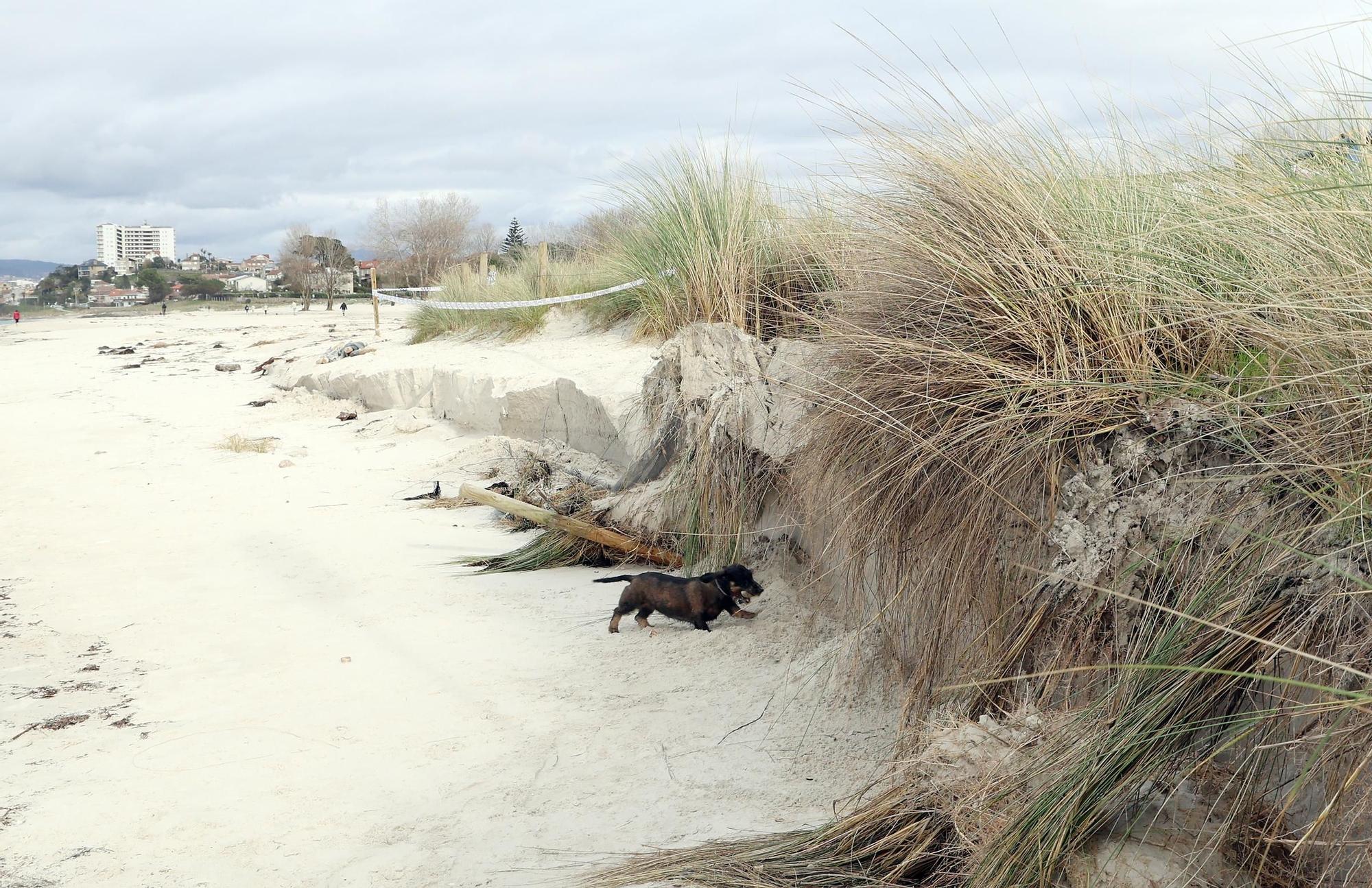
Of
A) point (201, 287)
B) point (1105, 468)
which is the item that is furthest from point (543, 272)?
point (201, 287)

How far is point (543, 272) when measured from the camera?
13461 millimetres

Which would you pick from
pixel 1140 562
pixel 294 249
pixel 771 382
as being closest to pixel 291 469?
pixel 771 382

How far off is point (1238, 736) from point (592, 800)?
1.86m

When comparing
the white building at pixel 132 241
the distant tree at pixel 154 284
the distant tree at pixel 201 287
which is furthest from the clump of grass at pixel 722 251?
the white building at pixel 132 241

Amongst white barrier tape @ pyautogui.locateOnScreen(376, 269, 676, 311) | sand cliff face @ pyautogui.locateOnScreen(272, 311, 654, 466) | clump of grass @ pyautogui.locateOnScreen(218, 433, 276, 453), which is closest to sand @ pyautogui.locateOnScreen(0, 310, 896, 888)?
sand cliff face @ pyautogui.locateOnScreen(272, 311, 654, 466)

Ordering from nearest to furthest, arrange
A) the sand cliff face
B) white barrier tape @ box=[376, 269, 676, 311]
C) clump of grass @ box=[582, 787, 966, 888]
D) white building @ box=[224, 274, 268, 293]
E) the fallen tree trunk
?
1. clump of grass @ box=[582, 787, 966, 888]
2. the fallen tree trunk
3. the sand cliff face
4. white barrier tape @ box=[376, 269, 676, 311]
5. white building @ box=[224, 274, 268, 293]

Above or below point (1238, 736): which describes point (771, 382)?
above

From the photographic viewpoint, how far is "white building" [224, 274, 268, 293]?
52625 mm

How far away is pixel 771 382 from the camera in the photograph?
473 centimetres

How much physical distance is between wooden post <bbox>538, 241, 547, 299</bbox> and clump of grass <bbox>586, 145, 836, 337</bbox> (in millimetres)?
4301

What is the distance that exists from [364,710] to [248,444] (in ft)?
23.3

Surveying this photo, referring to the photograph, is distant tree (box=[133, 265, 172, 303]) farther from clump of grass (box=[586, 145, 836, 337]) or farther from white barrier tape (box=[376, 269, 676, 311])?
clump of grass (box=[586, 145, 836, 337])

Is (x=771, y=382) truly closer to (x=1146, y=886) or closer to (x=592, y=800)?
(x=592, y=800)

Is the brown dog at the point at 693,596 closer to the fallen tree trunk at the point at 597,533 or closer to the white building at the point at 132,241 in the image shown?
the fallen tree trunk at the point at 597,533
